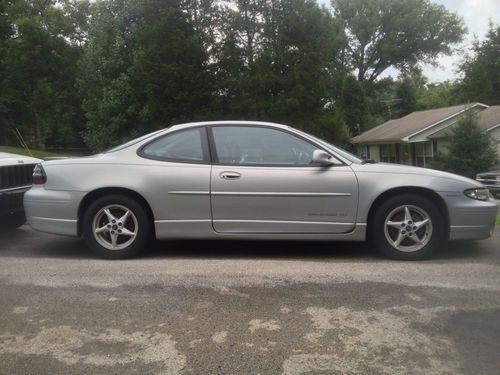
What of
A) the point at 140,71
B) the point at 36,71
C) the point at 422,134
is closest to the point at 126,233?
the point at 140,71

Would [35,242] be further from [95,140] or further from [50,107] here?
[50,107]

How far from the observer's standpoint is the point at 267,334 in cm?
326

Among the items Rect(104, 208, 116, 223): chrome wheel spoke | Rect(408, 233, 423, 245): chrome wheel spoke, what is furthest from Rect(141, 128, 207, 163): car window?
Rect(408, 233, 423, 245): chrome wheel spoke

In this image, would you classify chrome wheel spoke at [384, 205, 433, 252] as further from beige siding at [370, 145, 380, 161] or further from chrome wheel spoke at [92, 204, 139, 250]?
beige siding at [370, 145, 380, 161]

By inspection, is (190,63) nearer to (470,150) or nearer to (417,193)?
(470,150)

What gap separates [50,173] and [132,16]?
81.5 feet

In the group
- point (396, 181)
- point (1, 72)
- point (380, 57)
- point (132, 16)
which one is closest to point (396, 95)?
point (380, 57)

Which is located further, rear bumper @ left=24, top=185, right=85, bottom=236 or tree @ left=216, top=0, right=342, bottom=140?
tree @ left=216, top=0, right=342, bottom=140

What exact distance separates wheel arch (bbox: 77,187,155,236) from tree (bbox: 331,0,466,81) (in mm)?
43276

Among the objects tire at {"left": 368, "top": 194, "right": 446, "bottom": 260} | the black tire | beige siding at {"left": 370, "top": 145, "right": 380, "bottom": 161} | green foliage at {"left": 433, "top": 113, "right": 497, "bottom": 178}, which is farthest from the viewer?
beige siding at {"left": 370, "top": 145, "right": 380, "bottom": 161}

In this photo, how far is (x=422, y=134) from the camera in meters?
31.1

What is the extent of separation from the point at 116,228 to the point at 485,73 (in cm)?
4382

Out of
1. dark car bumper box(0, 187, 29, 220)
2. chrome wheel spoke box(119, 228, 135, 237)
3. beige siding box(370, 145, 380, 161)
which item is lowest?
chrome wheel spoke box(119, 228, 135, 237)

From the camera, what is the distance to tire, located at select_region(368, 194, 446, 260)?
17.0 feet
